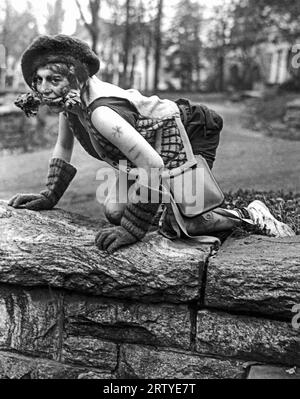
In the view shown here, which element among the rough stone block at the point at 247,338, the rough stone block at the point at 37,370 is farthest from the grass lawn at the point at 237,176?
the rough stone block at the point at 37,370

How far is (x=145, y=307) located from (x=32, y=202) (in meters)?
0.91

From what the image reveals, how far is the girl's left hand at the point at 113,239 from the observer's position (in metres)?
2.61

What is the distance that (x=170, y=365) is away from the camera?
2633mm

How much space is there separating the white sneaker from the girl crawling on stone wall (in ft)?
0.19

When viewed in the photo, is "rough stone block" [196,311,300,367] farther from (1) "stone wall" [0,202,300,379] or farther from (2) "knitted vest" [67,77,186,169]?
(2) "knitted vest" [67,77,186,169]

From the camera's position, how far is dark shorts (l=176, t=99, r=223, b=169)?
2.88 m

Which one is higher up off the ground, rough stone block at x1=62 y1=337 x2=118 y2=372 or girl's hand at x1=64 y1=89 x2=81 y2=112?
girl's hand at x1=64 y1=89 x2=81 y2=112

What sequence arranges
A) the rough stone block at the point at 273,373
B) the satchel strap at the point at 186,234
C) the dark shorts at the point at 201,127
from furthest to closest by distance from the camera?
1. the dark shorts at the point at 201,127
2. the satchel strap at the point at 186,234
3. the rough stone block at the point at 273,373

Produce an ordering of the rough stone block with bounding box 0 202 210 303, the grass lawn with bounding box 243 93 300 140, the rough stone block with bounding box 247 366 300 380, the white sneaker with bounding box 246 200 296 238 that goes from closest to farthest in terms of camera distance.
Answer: the rough stone block with bounding box 247 366 300 380
the rough stone block with bounding box 0 202 210 303
the white sneaker with bounding box 246 200 296 238
the grass lawn with bounding box 243 93 300 140

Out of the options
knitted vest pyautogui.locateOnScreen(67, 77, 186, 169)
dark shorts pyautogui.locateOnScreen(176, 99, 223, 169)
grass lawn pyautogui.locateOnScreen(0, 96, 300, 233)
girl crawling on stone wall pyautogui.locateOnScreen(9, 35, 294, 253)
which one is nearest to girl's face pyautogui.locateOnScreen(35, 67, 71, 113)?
girl crawling on stone wall pyautogui.locateOnScreen(9, 35, 294, 253)

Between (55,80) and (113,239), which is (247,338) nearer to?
(113,239)

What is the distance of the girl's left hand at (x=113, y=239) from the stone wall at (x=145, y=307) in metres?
0.04

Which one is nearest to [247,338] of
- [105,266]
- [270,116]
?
[105,266]

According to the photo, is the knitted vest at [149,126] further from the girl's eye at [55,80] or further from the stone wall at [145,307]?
the stone wall at [145,307]
